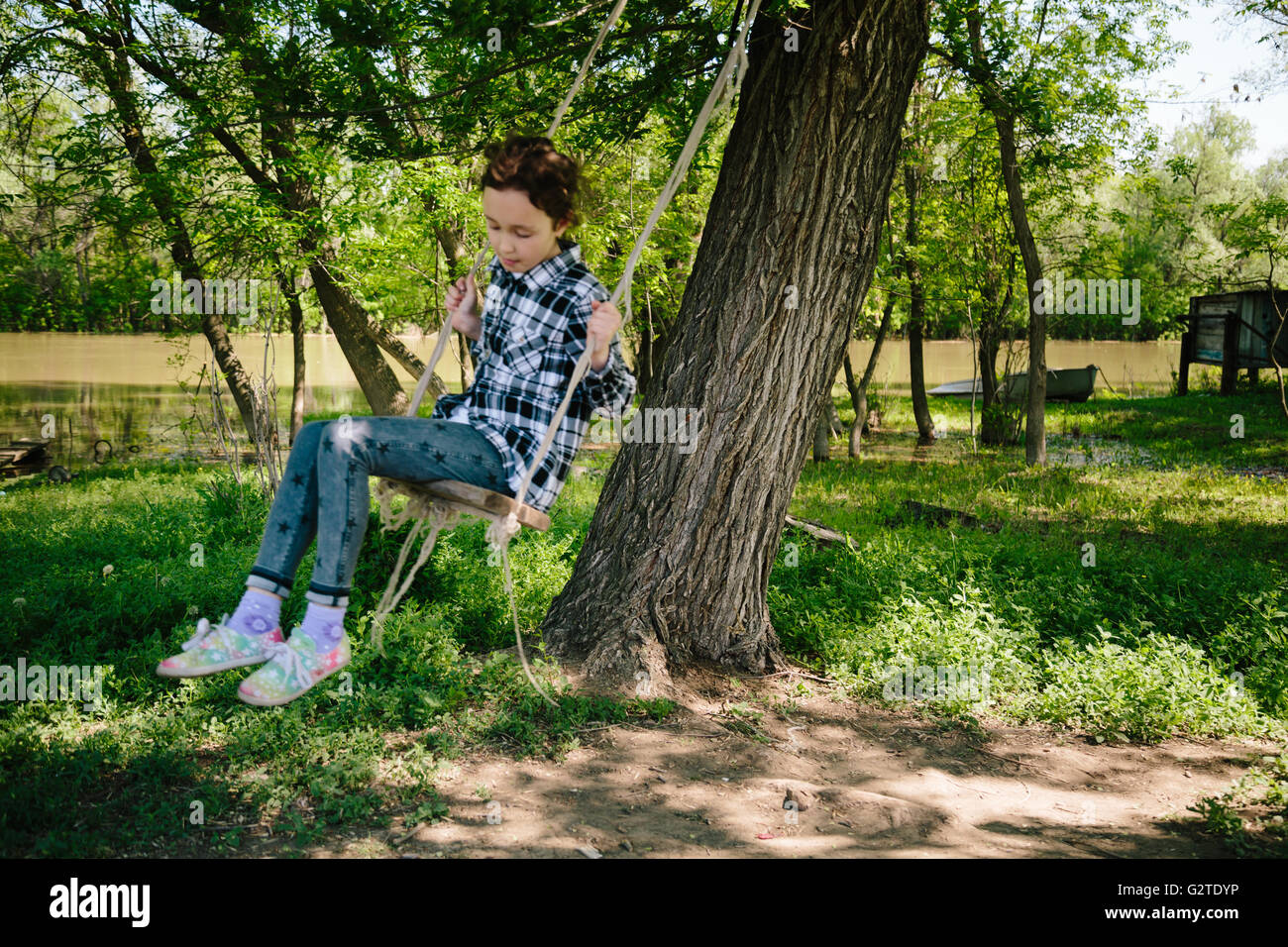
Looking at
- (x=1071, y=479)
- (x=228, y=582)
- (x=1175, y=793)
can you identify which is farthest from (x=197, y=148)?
(x=1071, y=479)

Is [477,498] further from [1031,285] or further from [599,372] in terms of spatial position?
[1031,285]

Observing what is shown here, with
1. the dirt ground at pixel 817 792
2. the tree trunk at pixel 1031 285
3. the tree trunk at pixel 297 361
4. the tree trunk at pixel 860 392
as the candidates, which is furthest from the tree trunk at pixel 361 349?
the dirt ground at pixel 817 792

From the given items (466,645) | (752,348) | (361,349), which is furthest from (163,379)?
(752,348)

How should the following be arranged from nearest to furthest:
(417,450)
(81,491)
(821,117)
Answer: (417,450), (821,117), (81,491)

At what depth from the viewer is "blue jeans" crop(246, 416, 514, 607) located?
2.75 metres

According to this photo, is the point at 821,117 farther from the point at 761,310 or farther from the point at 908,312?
the point at 908,312

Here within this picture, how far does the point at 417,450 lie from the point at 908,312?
1484cm

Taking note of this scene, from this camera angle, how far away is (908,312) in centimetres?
1636

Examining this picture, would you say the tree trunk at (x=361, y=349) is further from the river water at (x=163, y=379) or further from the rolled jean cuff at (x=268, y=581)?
the rolled jean cuff at (x=268, y=581)

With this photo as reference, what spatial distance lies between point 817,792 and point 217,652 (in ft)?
8.82

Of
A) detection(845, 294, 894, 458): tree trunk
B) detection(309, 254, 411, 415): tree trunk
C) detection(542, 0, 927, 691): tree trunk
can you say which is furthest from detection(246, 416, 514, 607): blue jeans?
detection(845, 294, 894, 458): tree trunk

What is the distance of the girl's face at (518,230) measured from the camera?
2.97m

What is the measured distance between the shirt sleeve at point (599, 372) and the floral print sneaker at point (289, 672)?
1.12m

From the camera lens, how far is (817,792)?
13.9 ft
